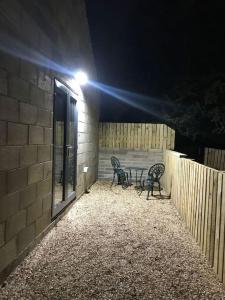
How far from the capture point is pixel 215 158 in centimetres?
917

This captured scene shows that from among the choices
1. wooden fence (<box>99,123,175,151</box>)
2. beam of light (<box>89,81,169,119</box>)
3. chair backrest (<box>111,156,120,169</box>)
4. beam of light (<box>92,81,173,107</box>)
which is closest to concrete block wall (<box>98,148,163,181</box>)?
wooden fence (<box>99,123,175,151</box>)

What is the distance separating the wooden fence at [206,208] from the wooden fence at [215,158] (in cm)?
412

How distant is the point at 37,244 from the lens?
3.53 m

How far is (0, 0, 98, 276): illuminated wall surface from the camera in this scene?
8.57ft

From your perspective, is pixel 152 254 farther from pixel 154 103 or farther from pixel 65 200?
pixel 154 103

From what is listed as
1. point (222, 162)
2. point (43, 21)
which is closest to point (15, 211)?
point (43, 21)

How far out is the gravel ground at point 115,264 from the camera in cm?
251

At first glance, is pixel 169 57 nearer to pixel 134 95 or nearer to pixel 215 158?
pixel 134 95

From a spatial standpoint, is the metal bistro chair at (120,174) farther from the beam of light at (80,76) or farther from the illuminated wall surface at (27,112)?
the illuminated wall surface at (27,112)

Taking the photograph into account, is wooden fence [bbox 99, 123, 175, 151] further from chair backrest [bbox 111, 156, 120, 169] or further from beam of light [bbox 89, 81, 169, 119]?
beam of light [bbox 89, 81, 169, 119]

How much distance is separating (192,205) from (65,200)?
2240 millimetres

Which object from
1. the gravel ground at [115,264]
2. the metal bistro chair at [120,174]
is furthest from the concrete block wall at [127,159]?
the gravel ground at [115,264]

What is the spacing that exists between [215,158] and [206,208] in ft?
20.4

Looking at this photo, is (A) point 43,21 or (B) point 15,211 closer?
(B) point 15,211
